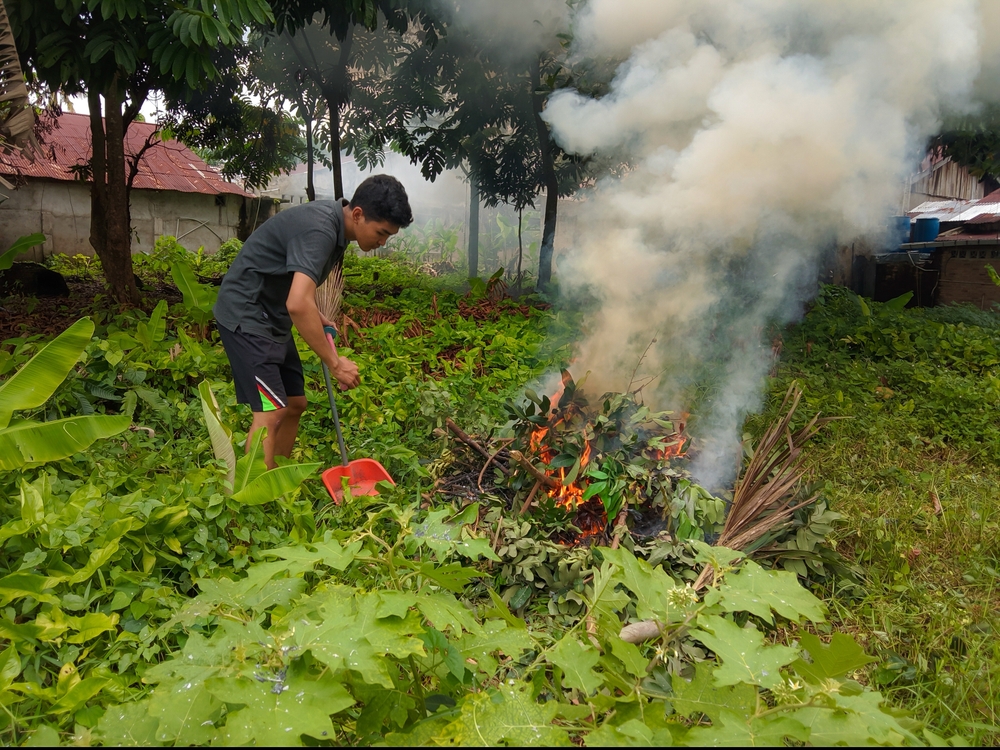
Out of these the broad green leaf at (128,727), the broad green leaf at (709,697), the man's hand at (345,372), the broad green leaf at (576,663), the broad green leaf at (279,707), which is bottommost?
the broad green leaf at (128,727)

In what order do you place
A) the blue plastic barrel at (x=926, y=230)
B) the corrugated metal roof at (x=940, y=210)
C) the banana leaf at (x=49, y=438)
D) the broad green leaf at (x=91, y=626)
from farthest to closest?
the corrugated metal roof at (x=940, y=210)
the blue plastic barrel at (x=926, y=230)
the banana leaf at (x=49, y=438)
the broad green leaf at (x=91, y=626)

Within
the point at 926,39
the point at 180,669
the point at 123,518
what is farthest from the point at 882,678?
the point at 926,39

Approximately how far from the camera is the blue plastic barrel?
977 centimetres

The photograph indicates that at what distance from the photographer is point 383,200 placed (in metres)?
3.23

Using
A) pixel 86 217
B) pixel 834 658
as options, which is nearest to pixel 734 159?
pixel 834 658

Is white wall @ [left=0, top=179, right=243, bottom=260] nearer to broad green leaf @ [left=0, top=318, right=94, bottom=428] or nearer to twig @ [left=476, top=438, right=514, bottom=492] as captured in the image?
broad green leaf @ [left=0, top=318, right=94, bottom=428]

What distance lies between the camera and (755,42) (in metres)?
4.33

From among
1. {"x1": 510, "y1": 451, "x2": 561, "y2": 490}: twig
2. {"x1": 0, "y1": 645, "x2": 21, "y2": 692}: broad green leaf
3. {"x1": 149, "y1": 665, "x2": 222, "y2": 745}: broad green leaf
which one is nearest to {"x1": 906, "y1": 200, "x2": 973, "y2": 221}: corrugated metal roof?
{"x1": 510, "y1": 451, "x2": 561, "y2": 490}: twig

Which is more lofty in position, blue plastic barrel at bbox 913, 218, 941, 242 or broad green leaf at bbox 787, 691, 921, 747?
blue plastic barrel at bbox 913, 218, 941, 242

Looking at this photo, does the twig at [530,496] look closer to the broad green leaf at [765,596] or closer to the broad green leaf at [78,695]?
the broad green leaf at [765,596]

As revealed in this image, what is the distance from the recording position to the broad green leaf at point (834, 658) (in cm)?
150

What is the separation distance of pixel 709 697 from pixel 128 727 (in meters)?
1.27

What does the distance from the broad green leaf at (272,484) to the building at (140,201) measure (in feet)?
31.1

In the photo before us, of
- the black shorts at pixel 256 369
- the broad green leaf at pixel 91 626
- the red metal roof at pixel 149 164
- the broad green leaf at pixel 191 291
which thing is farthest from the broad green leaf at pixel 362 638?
the red metal roof at pixel 149 164
